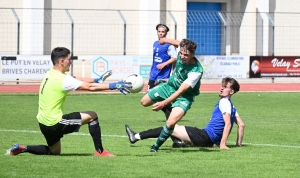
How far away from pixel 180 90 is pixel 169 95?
1.90 feet

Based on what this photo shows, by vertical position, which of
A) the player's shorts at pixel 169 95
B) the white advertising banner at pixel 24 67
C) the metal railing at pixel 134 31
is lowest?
the player's shorts at pixel 169 95

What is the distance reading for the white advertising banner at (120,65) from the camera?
3259 centimetres

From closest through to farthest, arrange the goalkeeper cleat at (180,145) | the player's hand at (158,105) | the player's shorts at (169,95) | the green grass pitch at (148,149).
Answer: the green grass pitch at (148,149), the player's hand at (158,105), the player's shorts at (169,95), the goalkeeper cleat at (180,145)

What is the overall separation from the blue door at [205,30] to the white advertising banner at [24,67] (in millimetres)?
11446

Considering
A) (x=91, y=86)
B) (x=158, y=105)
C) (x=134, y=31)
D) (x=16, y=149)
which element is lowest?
(x=16, y=149)

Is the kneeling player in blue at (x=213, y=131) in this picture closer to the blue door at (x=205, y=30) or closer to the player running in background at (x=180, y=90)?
the player running in background at (x=180, y=90)

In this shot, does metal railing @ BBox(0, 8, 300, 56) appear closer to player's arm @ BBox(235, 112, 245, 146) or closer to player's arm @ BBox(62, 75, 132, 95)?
player's arm @ BBox(235, 112, 245, 146)

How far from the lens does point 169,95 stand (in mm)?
11531

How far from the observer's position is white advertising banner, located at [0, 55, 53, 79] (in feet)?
101

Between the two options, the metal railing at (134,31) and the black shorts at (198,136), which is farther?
the metal railing at (134,31)

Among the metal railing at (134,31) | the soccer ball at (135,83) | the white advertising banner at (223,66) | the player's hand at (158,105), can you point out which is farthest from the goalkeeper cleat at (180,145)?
the metal railing at (134,31)

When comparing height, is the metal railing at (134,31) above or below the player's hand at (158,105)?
above

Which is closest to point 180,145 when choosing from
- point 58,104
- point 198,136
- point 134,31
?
point 198,136

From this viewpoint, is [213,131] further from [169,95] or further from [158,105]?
[158,105]
